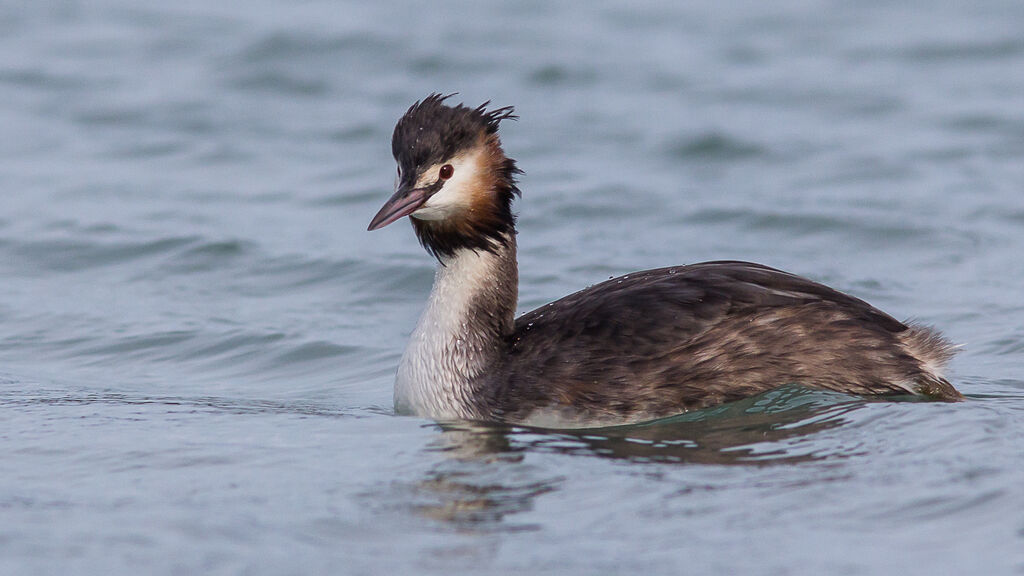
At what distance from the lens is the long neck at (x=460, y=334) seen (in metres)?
7.64

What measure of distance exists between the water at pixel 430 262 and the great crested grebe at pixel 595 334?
181 mm

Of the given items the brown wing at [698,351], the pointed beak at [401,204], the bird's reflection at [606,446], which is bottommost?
the bird's reflection at [606,446]

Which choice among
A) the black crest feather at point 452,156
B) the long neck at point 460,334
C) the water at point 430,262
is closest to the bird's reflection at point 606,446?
the water at point 430,262

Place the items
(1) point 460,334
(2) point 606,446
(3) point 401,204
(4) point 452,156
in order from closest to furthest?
Answer: 1. (2) point 606,446
2. (3) point 401,204
3. (4) point 452,156
4. (1) point 460,334

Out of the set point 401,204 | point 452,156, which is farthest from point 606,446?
point 452,156

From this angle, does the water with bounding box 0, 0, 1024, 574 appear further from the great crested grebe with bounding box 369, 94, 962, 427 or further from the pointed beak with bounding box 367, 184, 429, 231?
the pointed beak with bounding box 367, 184, 429, 231

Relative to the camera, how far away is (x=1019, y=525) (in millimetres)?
→ 5656

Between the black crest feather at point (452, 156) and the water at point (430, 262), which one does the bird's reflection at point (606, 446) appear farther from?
the black crest feather at point (452, 156)

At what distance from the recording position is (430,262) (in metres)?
11.5

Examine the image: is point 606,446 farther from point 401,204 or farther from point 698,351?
point 401,204

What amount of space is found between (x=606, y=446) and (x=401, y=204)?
1497 millimetres

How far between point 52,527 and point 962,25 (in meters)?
14.7

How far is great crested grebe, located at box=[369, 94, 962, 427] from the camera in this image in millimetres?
7375

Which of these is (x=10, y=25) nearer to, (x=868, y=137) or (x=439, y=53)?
(x=439, y=53)
